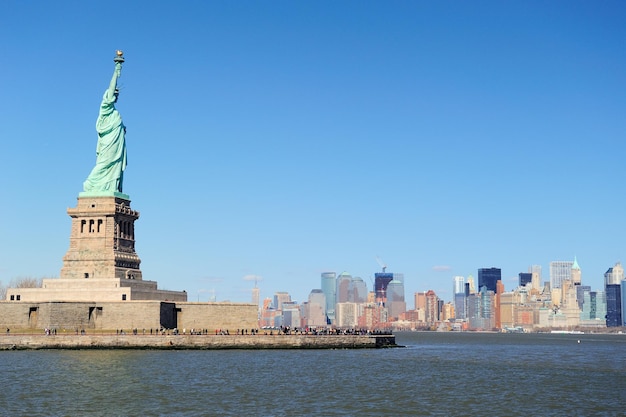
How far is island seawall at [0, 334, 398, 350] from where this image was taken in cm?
9612

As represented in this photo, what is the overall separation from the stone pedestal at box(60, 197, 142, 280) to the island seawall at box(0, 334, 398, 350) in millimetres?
12238

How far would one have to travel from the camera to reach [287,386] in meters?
65.9

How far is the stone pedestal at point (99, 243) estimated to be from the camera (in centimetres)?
10800

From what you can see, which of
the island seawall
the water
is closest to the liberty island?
the island seawall

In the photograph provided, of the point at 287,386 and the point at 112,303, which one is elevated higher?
the point at 112,303

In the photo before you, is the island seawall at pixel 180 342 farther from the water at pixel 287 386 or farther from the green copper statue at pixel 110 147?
the green copper statue at pixel 110 147

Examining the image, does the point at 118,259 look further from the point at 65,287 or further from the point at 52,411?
the point at 52,411

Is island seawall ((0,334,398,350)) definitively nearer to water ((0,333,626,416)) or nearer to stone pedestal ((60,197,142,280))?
water ((0,333,626,416))

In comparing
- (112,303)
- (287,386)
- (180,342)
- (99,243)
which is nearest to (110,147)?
(99,243)

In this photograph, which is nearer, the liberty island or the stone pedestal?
the liberty island

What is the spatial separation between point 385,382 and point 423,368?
17.1 m

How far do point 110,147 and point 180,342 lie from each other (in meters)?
28.2

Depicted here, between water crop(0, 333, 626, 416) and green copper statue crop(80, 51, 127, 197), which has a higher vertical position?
green copper statue crop(80, 51, 127, 197)

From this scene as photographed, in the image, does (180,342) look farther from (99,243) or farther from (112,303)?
Result: (99,243)
